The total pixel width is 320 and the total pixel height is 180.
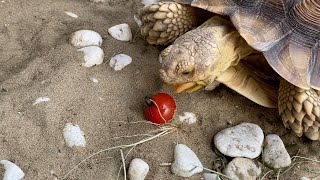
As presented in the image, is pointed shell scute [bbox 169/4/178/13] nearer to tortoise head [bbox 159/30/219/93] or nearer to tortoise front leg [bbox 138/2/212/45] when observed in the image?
tortoise front leg [bbox 138/2/212/45]

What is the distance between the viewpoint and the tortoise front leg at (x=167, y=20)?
2.28 meters

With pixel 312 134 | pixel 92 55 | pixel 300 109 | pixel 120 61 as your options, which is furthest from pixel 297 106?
pixel 92 55

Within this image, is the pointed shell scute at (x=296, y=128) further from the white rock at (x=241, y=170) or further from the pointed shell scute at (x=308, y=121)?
the white rock at (x=241, y=170)

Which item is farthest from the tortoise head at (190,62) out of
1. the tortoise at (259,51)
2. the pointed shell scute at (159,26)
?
the pointed shell scute at (159,26)

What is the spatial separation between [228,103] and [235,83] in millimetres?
132

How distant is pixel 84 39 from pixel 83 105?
0.35 m

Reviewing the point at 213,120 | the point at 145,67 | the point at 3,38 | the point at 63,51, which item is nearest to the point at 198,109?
the point at 213,120

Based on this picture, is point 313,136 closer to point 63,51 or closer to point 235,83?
point 235,83

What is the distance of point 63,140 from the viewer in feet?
6.39

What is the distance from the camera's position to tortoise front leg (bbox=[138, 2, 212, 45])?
7.47 feet

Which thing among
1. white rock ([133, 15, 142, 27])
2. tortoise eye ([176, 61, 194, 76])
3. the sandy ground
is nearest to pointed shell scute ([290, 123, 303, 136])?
the sandy ground

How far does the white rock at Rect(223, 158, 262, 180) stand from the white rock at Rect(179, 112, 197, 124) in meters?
0.24

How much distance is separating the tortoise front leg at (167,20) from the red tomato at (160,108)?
0.33m

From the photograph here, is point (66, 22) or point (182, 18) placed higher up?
point (182, 18)
